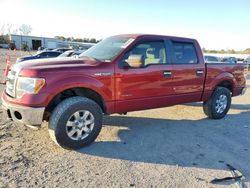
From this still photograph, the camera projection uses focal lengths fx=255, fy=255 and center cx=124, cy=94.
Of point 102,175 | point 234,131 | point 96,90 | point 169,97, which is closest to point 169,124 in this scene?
point 169,97

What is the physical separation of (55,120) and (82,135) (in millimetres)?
558

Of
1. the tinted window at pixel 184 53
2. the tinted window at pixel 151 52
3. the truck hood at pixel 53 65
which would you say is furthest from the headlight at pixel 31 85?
the tinted window at pixel 184 53

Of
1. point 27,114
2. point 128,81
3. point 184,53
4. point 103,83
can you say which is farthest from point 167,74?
point 27,114

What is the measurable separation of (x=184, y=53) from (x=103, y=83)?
2.39 meters

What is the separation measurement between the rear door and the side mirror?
3.94ft

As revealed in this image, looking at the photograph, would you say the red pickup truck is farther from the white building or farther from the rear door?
the white building

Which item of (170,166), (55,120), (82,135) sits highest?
(55,120)

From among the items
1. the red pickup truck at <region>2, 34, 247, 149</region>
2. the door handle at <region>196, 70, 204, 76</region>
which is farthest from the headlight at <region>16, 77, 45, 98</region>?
the door handle at <region>196, 70, 204, 76</region>

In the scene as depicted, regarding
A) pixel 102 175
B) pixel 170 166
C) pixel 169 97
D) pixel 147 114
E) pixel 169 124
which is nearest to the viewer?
pixel 102 175

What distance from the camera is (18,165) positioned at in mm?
3699

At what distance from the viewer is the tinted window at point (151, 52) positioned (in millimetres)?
5066

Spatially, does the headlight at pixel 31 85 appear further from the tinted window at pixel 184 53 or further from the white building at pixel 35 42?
the white building at pixel 35 42

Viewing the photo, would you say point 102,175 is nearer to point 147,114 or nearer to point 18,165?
point 18,165

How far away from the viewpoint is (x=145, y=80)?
5.05m
